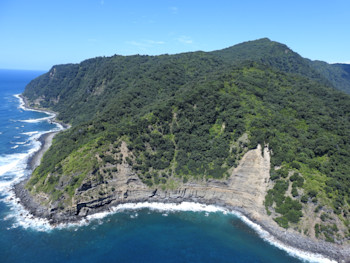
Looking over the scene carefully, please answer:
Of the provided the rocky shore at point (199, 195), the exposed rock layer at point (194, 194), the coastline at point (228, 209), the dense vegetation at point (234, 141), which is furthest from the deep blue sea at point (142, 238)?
the dense vegetation at point (234, 141)

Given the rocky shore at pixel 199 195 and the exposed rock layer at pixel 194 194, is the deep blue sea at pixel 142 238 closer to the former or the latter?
the rocky shore at pixel 199 195

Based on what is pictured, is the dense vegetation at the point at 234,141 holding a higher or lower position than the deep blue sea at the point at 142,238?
higher

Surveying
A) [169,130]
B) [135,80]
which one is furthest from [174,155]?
[135,80]

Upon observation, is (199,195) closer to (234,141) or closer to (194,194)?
(194,194)

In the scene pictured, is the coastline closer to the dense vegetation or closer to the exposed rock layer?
the exposed rock layer

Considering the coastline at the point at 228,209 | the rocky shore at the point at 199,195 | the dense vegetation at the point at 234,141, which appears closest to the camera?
the coastline at the point at 228,209

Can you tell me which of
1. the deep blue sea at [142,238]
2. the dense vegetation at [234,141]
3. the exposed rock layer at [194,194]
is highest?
the dense vegetation at [234,141]

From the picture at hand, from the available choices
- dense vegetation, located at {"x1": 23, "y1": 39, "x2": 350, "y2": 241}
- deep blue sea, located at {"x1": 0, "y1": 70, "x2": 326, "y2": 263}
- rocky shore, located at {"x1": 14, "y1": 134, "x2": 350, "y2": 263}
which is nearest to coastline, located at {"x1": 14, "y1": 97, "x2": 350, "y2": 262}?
rocky shore, located at {"x1": 14, "y1": 134, "x2": 350, "y2": 263}
